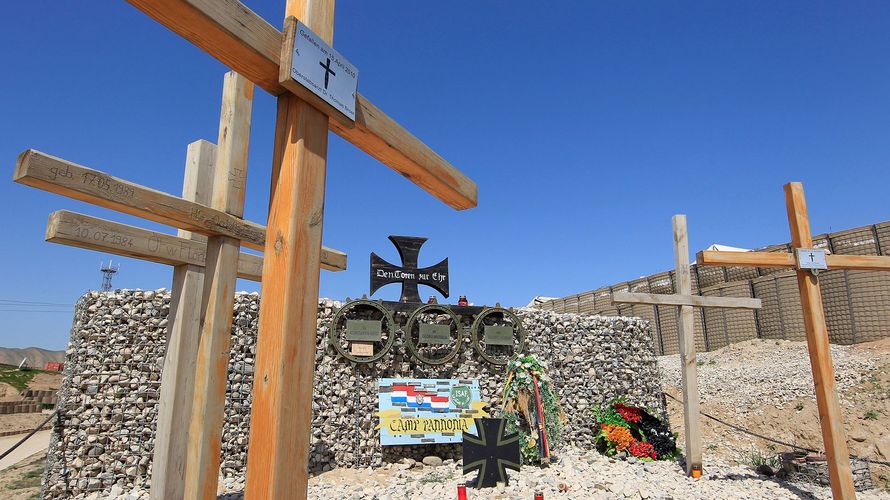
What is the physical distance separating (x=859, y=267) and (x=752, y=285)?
750 cm

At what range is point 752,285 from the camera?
42.8 feet

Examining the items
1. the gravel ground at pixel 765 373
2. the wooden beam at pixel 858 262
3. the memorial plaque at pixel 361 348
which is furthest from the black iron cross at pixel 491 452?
the gravel ground at pixel 765 373

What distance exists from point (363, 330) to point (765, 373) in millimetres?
9132

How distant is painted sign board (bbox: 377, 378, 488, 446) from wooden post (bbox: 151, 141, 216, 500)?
474 centimetres

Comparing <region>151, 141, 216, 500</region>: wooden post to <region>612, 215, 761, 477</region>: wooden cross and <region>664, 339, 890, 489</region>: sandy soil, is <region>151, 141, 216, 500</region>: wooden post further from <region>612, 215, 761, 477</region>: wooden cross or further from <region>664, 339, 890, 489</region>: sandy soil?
<region>664, 339, 890, 489</region>: sandy soil

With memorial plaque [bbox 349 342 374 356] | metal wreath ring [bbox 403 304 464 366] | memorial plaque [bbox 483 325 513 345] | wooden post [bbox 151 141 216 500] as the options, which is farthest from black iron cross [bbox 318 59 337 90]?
memorial plaque [bbox 483 325 513 345]

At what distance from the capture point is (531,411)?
788 cm

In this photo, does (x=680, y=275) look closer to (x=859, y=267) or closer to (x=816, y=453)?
(x=859, y=267)

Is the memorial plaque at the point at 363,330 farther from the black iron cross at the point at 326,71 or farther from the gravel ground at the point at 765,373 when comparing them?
the gravel ground at the point at 765,373

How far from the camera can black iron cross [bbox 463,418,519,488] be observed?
6.34 metres

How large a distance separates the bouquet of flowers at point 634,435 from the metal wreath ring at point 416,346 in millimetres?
2977

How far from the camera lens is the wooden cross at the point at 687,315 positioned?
6.78 meters

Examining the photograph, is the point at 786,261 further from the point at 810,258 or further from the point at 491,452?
the point at 491,452

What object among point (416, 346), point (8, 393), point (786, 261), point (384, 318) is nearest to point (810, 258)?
point (786, 261)
